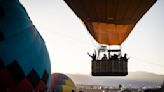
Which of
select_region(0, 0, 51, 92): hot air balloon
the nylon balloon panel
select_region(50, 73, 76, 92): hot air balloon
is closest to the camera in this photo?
select_region(0, 0, 51, 92): hot air balloon

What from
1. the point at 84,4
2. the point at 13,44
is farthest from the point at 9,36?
the point at 84,4

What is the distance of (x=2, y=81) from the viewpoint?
1178 centimetres

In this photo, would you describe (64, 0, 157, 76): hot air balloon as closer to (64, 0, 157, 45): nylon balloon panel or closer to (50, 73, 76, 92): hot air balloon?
(64, 0, 157, 45): nylon balloon panel

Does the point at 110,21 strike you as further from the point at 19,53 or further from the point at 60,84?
the point at 19,53

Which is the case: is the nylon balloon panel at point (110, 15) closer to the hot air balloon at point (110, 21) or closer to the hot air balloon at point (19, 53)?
the hot air balloon at point (110, 21)

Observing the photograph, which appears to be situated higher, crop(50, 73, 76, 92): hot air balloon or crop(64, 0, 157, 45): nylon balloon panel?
crop(64, 0, 157, 45): nylon balloon panel

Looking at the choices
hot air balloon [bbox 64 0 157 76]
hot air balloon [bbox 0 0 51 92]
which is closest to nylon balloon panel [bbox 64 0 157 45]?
hot air balloon [bbox 64 0 157 76]

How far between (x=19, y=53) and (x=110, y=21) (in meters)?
7.84

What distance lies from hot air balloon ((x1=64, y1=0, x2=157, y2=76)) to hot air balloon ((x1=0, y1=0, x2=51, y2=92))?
3.49 metres

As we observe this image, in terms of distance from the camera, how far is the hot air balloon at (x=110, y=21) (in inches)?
647

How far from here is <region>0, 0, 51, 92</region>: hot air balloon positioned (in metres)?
11.9

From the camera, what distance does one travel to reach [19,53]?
12414mm

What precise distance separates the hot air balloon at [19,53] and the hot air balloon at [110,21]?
3.49 metres

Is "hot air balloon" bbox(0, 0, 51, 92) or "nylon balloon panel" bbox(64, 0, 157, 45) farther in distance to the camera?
"nylon balloon panel" bbox(64, 0, 157, 45)
